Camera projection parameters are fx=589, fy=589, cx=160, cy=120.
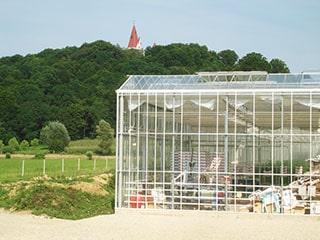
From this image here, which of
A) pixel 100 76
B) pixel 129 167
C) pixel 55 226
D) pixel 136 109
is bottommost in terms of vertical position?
pixel 55 226

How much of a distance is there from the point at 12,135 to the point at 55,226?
62.9 metres

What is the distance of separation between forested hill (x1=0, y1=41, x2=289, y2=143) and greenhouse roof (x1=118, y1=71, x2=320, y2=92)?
47.1 m

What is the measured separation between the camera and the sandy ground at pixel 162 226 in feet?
52.4

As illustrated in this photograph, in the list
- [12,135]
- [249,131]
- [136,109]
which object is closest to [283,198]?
[136,109]

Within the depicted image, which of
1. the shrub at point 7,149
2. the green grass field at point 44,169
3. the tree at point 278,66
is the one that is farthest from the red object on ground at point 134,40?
the green grass field at point 44,169

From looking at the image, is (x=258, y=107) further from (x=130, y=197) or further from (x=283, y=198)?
(x=130, y=197)

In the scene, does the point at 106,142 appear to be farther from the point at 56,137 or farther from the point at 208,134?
the point at 208,134

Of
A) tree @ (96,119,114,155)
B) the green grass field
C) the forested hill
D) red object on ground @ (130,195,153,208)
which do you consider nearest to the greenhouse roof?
red object on ground @ (130,195,153,208)

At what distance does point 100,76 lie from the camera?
82.9 m

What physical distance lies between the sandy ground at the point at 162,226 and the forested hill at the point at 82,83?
51.3 meters

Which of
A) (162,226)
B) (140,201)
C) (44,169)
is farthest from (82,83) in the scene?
(162,226)

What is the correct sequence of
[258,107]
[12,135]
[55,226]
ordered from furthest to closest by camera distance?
[12,135], [258,107], [55,226]

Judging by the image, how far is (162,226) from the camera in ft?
57.5

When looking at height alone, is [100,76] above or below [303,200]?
above
